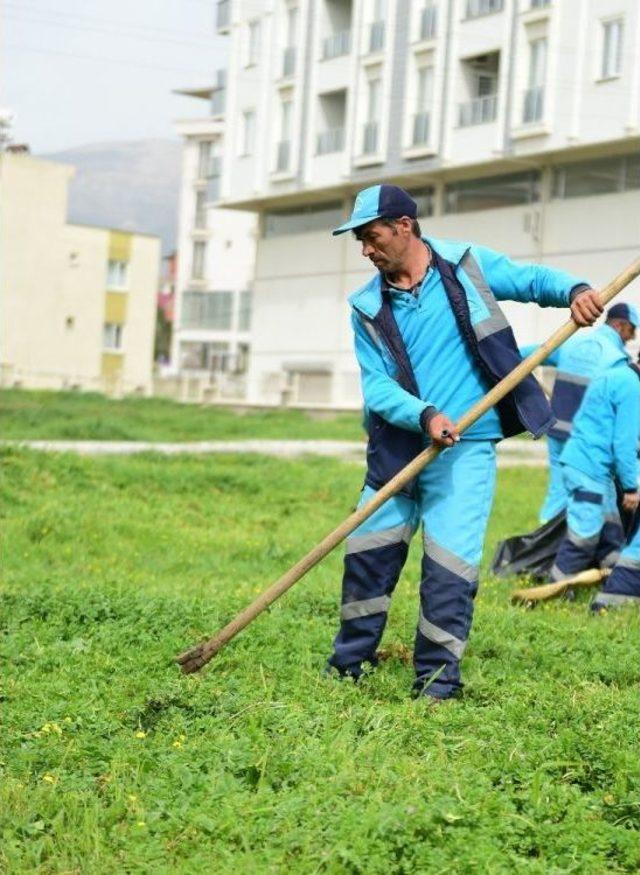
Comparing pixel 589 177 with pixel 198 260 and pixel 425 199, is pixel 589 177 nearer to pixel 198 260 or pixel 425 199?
pixel 425 199

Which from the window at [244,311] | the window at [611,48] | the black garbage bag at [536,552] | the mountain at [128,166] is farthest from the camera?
the window at [244,311]

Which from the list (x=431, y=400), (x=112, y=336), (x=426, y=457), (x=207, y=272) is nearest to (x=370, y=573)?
(x=426, y=457)

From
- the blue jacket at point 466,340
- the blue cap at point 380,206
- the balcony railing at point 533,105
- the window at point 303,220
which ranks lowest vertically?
the blue jacket at point 466,340

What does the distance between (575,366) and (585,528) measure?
5.59ft

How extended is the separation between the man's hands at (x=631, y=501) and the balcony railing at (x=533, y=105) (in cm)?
2707

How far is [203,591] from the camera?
373 inches

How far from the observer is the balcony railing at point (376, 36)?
144 ft

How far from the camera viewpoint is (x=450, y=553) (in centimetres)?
664

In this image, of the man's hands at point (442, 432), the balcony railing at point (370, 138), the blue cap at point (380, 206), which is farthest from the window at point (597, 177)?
the man's hands at point (442, 432)

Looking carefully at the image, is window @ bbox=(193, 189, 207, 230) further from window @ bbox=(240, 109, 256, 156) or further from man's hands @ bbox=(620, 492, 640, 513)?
man's hands @ bbox=(620, 492, 640, 513)

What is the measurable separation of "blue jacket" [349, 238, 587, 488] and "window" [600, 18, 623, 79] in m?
26.8

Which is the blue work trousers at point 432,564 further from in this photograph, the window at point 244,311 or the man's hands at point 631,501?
the window at point 244,311

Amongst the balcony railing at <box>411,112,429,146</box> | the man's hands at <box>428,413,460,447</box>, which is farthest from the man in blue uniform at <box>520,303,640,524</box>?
the balcony railing at <box>411,112,429,146</box>

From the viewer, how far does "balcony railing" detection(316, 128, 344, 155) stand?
44406 mm
